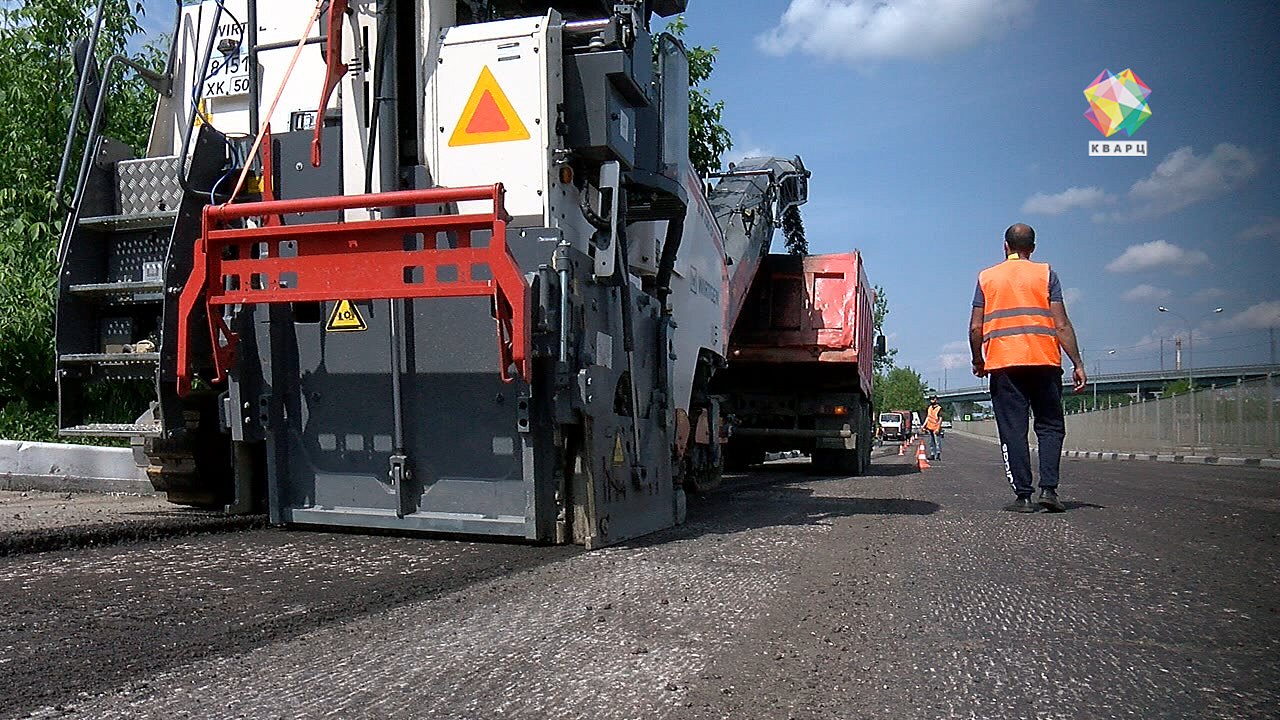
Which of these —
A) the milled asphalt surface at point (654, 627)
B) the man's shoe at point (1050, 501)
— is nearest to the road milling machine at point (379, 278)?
the milled asphalt surface at point (654, 627)

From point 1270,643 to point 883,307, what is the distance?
3855 cm

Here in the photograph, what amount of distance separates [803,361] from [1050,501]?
5.67 metres

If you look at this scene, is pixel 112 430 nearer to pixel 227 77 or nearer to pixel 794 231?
pixel 227 77

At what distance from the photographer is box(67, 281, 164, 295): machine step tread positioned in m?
4.79

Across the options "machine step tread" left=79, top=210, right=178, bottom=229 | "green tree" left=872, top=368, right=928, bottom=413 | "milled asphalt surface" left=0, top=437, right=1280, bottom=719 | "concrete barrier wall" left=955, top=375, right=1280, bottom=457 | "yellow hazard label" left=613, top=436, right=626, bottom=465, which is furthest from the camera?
"green tree" left=872, top=368, right=928, bottom=413

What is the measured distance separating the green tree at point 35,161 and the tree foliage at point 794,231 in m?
7.58

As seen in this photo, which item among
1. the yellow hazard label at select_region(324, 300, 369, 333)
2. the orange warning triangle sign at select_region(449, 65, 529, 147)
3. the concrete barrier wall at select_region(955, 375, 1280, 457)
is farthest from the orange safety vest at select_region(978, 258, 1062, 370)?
the concrete barrier wall at select_region(955, 375, 1280, 457)

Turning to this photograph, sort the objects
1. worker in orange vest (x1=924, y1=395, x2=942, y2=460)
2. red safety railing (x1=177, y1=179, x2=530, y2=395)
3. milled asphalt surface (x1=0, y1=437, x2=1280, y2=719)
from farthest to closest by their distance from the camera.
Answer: worker in orange vest (x1=924, y1=395, x2=942, y2=460), red safety railing (x1=177, y1=179, x2=530, y2=395), milled asphalt surface (x1=0, y1=437, x2=1280, y2=719)

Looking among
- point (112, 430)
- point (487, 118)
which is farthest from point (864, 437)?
point (112, 430)

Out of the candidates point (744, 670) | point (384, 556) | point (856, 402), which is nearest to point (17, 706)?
point (744, 670)

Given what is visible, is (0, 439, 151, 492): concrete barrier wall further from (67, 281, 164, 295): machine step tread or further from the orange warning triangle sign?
the orange warning triangle sign

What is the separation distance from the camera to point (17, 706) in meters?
2.33

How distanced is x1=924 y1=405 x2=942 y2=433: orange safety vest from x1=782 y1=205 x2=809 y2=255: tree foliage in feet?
35.7

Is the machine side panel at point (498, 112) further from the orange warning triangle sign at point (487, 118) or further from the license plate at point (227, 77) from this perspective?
the license plate at point (227, 77)
